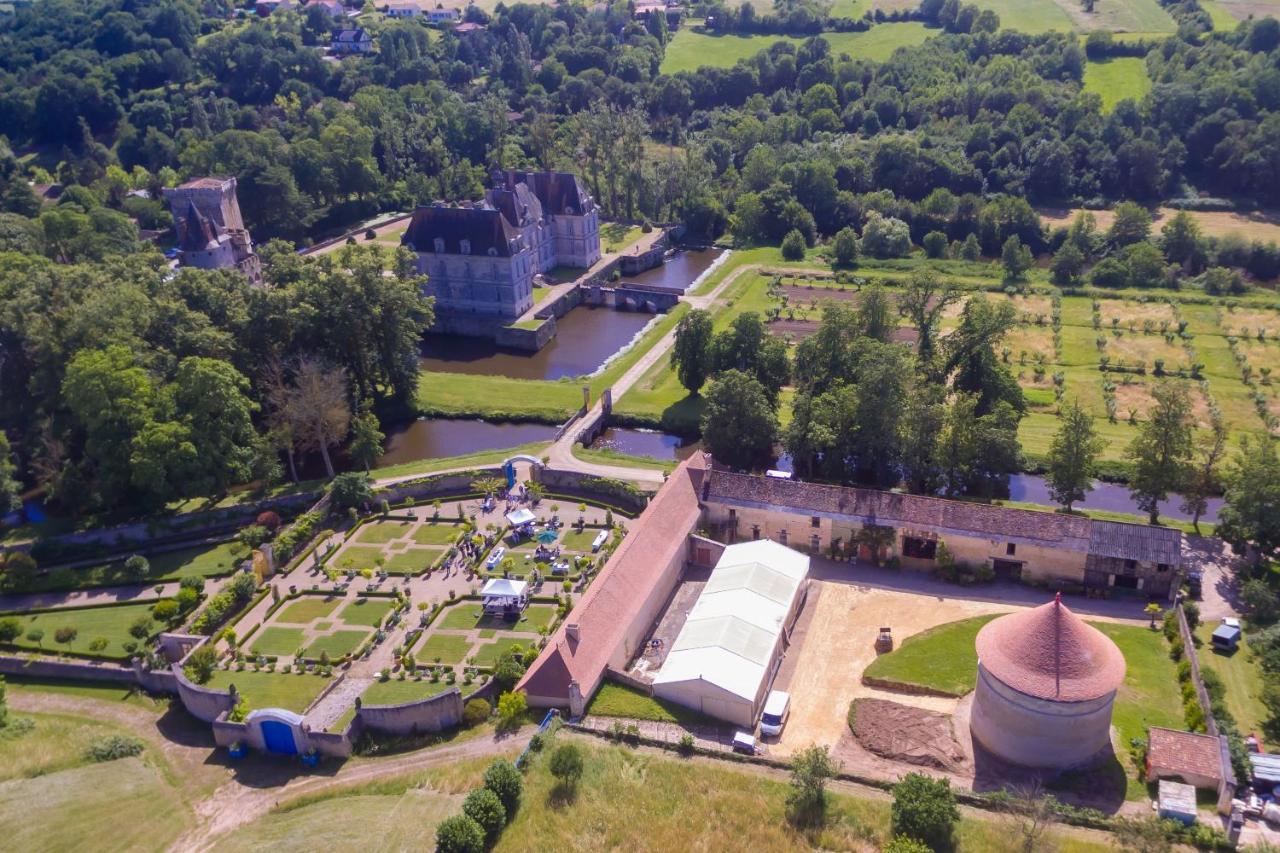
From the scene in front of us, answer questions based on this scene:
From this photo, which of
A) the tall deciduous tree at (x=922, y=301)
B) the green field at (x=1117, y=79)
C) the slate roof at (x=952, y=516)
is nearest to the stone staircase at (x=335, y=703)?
the slate roof at (x=952, y=516)

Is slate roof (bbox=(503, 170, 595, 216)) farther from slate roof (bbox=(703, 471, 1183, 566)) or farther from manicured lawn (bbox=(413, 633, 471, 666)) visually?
manicured lawn (bbox=(413, 633, 471, 666))

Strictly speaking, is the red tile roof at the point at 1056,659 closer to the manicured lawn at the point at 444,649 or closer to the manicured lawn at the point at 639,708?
the manicured lawn at the point at 639,708

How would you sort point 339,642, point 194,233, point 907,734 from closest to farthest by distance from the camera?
point 907,734
point 339,642
point 194,233

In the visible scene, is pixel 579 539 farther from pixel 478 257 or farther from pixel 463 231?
pixel 463 231

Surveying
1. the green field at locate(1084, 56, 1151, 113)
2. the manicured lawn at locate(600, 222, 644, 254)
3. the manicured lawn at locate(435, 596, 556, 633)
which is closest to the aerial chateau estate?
the manicured lawn at locate(435, 596, 556, 633)

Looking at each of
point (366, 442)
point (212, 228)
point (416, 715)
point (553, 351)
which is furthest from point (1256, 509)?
point (212, 228)
